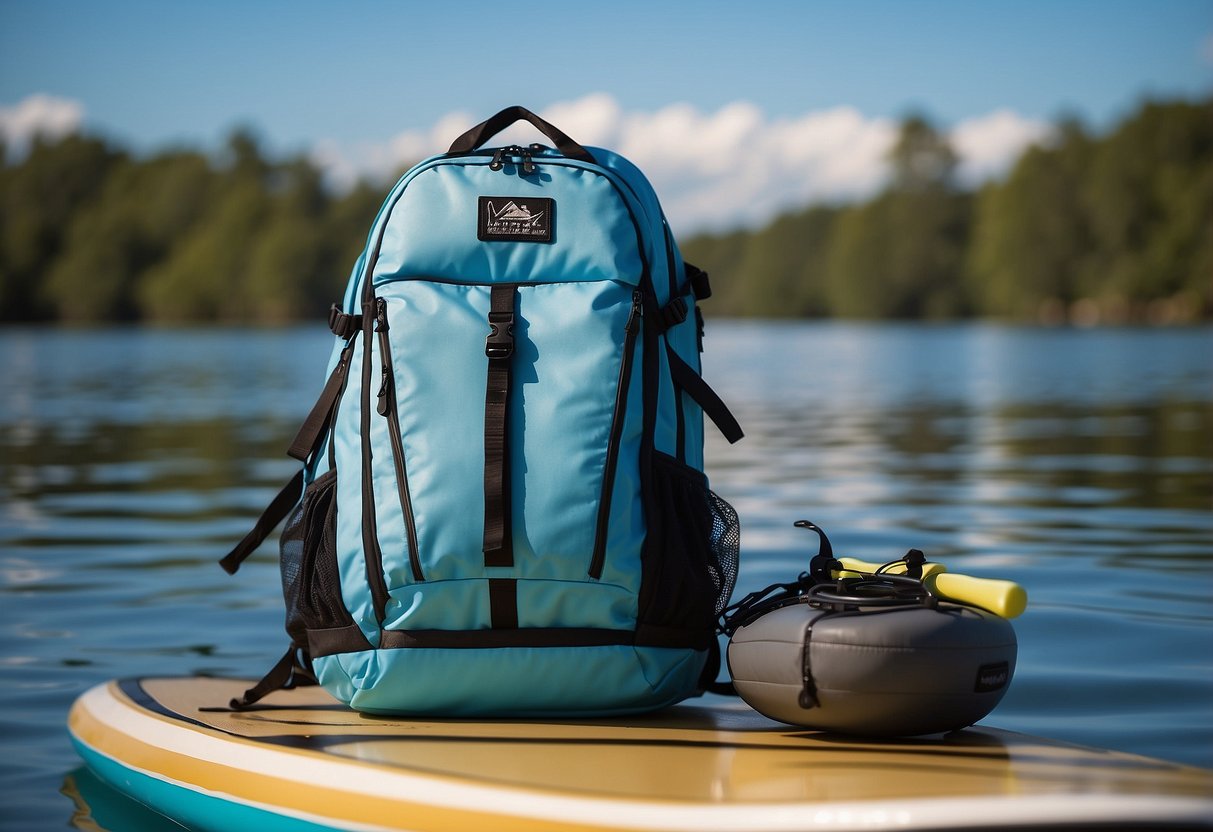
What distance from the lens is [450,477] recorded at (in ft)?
8.93

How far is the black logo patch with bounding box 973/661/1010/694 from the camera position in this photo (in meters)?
2.47

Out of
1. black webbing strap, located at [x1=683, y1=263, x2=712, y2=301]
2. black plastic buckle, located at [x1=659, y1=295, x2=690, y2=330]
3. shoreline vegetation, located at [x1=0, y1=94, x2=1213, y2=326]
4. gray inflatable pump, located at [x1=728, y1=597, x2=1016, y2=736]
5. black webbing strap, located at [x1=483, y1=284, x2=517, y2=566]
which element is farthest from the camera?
shoreline vegetation, located at [x1=0, y1=94, x2=1213, y2=326]

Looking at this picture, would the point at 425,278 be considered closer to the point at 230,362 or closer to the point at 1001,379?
the point at 1001,379

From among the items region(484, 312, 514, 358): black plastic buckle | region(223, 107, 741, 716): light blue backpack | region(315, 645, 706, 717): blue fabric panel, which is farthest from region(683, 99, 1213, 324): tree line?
region(484, 312, 514, 358): black plastic buckle

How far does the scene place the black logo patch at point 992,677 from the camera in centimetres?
247

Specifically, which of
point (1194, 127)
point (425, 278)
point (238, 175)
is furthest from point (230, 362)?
point (238, 175)

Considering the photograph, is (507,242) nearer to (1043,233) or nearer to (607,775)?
(607,775)

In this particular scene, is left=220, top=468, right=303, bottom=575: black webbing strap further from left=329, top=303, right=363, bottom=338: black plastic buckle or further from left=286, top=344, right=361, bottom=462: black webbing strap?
left=329, top=303, right=363, bottom=338: black plastic buckle

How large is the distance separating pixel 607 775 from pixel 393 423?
86 cm

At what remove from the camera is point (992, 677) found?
2494 millimetres

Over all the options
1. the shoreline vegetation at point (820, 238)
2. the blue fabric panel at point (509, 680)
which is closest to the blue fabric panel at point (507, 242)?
→ the blue fabric panel at point (509, 680)

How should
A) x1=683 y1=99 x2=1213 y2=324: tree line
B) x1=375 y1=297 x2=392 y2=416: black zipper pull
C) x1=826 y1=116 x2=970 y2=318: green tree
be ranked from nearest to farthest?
x1=375 y1=297 x2=392 y2=416: black zipper pull, x1=683 y1=99 x2=1213 y2=324: tree line, x1=826 y1=116 x2=970 y2=318: green tree

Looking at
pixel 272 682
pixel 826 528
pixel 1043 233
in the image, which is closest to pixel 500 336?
pixel 272 682

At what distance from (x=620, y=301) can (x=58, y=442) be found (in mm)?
10822
